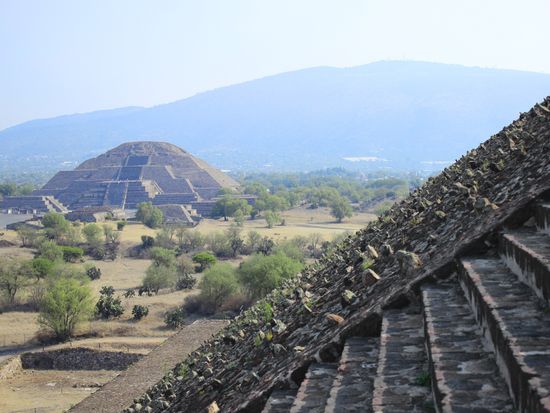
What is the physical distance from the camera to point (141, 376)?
18797 millimetres

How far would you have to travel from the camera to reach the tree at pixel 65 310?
30.7 m

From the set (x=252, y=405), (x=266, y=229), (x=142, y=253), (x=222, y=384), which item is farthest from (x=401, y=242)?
(x=266, y=229)

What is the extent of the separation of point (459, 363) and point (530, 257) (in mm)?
773

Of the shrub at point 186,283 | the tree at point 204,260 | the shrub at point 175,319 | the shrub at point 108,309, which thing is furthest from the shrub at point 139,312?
the tree at point 204,260

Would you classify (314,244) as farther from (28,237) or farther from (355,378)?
(355,378)

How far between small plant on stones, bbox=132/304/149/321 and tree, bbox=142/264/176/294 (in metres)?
6.26

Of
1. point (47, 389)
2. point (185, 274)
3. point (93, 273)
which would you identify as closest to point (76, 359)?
point (47, 389)

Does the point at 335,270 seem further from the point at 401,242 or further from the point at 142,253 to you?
the point at 142,253

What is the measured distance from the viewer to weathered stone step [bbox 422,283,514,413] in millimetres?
3057

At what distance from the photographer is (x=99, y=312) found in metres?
34.5

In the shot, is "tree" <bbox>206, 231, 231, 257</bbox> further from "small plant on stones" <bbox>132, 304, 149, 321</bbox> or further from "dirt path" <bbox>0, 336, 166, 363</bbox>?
"dirt path" <bbox>0, 336, 166, 363</bbox>

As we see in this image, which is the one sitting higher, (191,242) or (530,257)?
(530,257)

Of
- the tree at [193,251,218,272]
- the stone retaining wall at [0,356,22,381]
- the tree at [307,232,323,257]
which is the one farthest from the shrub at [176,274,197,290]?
the stone retaining wall at [0,356,22,381]

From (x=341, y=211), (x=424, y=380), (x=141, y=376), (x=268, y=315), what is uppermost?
(x=424, y=380)
